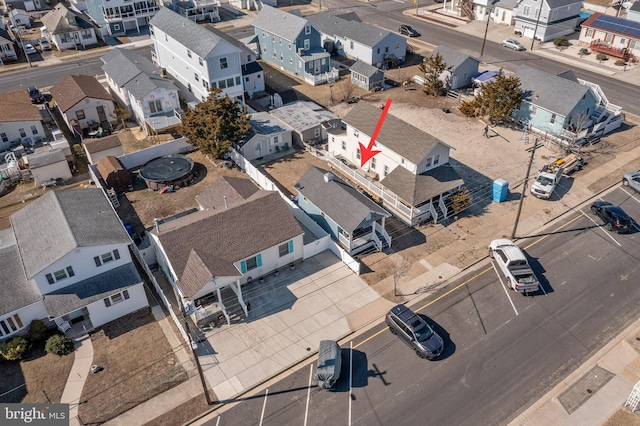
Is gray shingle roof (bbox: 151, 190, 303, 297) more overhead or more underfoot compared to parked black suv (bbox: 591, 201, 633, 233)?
more overhead

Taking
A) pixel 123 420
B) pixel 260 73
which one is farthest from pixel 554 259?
pixel 260 73

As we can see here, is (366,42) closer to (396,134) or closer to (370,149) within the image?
(370,149)

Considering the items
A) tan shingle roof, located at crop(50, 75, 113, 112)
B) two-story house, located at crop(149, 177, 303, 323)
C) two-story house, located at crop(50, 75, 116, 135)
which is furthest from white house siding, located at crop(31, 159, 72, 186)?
two-story house, located at crop(149, 177, 303, 323)

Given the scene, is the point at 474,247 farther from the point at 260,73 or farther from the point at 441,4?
the point at 441,4

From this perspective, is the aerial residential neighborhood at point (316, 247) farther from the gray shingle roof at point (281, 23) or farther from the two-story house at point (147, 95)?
the gray shingle roof at point (281, 23)

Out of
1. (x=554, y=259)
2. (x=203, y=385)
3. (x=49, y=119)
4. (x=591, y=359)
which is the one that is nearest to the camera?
(x=203, y=385)

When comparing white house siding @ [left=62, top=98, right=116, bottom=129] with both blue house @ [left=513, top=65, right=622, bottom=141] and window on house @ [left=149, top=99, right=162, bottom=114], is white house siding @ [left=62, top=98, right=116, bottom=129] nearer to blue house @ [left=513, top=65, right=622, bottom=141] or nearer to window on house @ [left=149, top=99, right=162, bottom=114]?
window on house @ [left=149, top=99, right=162, bottom=114]
